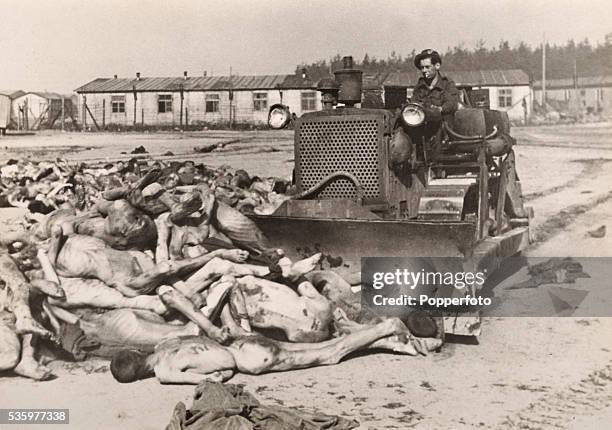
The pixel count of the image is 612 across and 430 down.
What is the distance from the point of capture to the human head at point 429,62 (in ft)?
20.0

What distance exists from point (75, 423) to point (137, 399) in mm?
497

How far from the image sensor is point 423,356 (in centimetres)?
504

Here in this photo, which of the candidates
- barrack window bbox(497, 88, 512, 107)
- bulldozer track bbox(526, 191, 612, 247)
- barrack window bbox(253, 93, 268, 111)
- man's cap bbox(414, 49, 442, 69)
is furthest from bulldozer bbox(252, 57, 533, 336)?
barrack window bbox(253, 93, 268, 111)

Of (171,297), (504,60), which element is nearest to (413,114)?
(504,60)

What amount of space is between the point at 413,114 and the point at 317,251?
1259 millimetres

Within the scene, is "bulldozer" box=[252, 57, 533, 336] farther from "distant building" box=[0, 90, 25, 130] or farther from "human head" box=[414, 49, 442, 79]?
"distant building" box=[0, 90, 25, 130]

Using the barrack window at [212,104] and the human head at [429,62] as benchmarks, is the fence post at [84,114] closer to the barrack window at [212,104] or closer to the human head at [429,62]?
the barrack window at [212,104]

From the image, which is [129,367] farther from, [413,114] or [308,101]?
[308,101]

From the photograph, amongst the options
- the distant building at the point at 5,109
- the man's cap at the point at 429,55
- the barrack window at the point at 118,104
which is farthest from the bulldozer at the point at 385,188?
the distant building at the point at 5,109

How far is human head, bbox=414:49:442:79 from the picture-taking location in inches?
240

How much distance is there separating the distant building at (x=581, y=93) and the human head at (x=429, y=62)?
173 centimetres

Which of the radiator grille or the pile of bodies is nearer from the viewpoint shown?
the pile of bodies

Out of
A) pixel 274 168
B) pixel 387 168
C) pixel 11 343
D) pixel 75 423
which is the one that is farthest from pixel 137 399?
pixel 274 168

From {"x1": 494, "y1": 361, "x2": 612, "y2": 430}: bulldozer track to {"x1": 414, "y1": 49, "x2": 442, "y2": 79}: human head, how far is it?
8.83 ft
